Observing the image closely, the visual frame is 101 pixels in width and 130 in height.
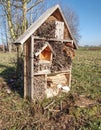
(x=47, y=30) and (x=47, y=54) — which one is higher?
(x=47, y=30)

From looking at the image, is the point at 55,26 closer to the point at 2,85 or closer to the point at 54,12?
the point at 54,12

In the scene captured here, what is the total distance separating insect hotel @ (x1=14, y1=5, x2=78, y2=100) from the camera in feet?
18.6

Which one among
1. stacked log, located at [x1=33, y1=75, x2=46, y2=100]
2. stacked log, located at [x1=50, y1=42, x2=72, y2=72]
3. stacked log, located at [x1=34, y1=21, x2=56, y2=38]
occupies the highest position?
stacked log, located at [x1=34, y1=21, x2=56, y2=38]

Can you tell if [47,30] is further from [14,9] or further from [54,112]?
[14,9]

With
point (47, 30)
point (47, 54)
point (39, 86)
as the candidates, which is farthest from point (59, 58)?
point (39, 86)

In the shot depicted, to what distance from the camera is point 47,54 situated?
6.20 metres

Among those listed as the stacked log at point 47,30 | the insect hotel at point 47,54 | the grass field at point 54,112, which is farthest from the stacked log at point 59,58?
the grass field at point 54,112

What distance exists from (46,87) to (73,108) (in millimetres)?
1319

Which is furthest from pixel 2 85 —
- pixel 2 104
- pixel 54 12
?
pixel 54 12

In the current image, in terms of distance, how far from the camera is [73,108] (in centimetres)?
521

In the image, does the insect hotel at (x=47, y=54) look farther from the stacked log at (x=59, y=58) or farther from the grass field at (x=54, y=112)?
the grass field at (x=54, y=112)

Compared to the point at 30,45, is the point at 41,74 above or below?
below

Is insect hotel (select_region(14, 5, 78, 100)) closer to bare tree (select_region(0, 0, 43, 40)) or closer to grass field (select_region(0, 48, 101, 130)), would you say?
grass field (select_region(0, 48, 101, 130))

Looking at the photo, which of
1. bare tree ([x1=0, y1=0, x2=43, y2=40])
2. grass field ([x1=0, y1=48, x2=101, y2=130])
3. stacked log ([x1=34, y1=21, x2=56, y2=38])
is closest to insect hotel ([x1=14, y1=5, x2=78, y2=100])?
stacked log ([x1=34, y1=21, x2=56, y2=38])
